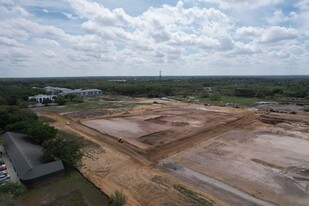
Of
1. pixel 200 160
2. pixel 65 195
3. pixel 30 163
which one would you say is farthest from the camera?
pixel 200 160

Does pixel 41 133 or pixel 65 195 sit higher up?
pixel 41 133

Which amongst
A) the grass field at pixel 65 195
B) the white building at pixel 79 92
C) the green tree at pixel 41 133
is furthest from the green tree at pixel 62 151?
the white building at pixel 79 92

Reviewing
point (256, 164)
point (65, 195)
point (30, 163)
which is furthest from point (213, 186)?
point (30, 163)

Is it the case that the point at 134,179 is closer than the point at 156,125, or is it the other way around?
the point at 134,179

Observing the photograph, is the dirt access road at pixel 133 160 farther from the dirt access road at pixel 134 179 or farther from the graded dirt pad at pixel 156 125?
the graded dirt pad at pixel 156 125

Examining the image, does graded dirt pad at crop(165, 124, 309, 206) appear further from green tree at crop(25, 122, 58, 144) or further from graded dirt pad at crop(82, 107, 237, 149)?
green tree at crop(25, 122, 58, 144)

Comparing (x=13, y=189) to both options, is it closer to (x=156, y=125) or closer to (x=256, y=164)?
(x=256, y=164)

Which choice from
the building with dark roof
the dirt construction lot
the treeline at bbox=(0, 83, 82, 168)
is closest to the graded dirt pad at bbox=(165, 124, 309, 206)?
the dirt construction lot
